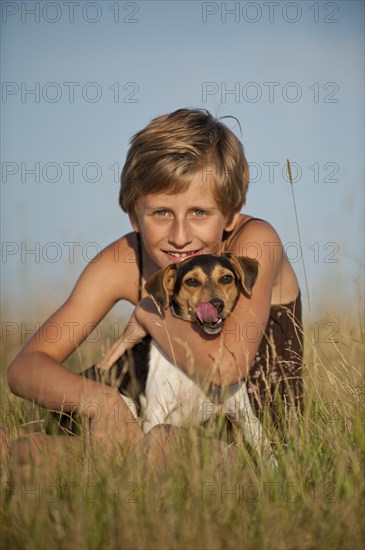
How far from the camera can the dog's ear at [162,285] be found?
393 cm

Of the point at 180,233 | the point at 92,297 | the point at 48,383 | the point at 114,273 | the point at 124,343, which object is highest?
the point at 180,233

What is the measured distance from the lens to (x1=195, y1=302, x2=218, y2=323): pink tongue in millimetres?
3765

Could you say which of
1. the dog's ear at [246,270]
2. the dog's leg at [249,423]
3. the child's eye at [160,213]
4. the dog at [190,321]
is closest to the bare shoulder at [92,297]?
the dog at [190,321]

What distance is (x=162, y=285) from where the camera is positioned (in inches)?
157

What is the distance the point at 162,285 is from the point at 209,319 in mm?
369

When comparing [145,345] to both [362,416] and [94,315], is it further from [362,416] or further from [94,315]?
[362,416]

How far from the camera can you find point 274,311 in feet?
14.1

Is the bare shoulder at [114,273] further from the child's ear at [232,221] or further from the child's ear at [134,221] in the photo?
the child's ear at [232,221]

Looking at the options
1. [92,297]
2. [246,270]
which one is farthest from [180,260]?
[92,297]

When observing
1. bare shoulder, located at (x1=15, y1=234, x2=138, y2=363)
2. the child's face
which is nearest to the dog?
the child's face

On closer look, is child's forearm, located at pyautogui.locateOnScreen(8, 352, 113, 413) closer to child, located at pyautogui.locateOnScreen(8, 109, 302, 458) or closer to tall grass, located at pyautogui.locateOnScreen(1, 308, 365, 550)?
child, located at pyautogui.locateOnScreen(8, 109, 302, 458)

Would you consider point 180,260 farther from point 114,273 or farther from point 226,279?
point 114,273

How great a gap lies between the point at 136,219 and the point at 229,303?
724 mm

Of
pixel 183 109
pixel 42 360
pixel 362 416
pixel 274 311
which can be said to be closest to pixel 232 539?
pixel 362 416
